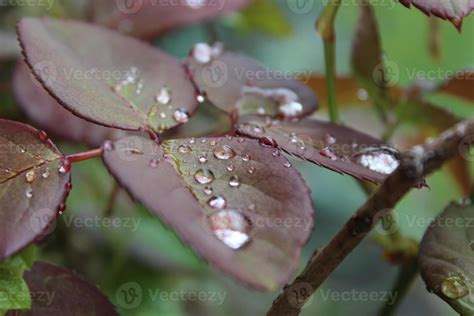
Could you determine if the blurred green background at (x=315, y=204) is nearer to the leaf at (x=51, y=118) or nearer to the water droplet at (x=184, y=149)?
the leaf at (x=51, y=118)

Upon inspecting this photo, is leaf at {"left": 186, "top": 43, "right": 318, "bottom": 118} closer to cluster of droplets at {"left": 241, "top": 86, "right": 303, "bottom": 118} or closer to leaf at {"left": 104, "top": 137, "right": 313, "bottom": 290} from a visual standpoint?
cluster of droplets at {"left": 241, "top": 86, "right": 303, "bottom": 118}

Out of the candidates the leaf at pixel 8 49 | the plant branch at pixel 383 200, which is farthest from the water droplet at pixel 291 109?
the leaf at pixel 8 49

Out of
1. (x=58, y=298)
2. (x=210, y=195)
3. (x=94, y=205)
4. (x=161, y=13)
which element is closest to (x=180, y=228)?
(x=210, y=195)

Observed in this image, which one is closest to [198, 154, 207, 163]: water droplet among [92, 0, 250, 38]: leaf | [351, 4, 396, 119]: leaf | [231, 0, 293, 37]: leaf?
[351, 4, 396, 119]: leaf

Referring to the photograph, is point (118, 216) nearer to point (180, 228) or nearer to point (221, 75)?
point (221, 75)

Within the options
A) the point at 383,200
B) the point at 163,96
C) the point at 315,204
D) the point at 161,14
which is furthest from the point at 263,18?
the point at 383,200
